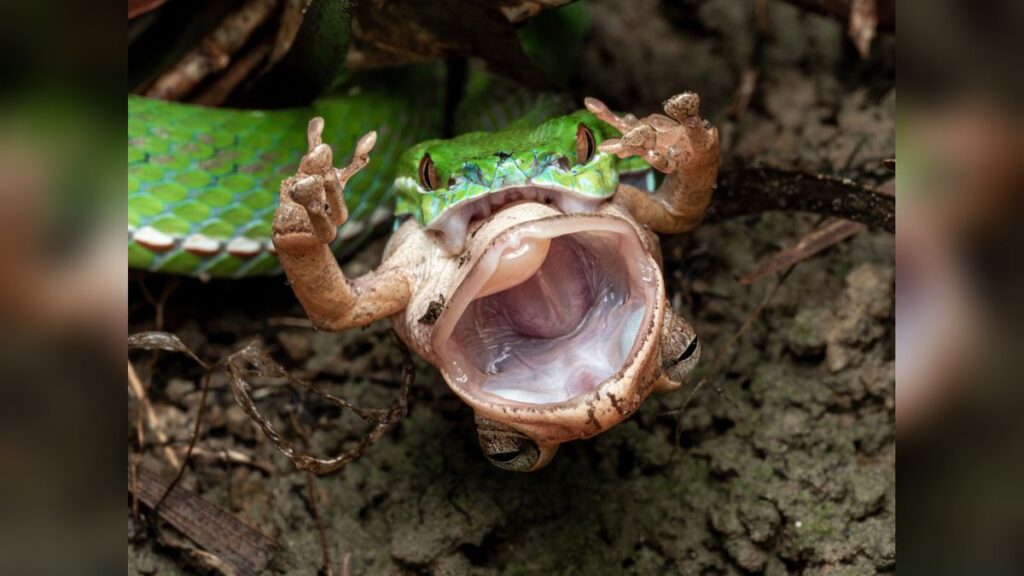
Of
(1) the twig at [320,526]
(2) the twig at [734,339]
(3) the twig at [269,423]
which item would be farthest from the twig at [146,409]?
(2) the twig at [734,339]

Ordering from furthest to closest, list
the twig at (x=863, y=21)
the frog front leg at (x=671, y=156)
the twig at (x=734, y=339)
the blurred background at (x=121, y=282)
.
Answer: the twig at (x=863, y=21)
the twig at (x=734, y=339)
the frog front leg at (x=671, y=156)
the blurred background at (x=121, y=282)

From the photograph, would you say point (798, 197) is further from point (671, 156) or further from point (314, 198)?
point (314, 198)

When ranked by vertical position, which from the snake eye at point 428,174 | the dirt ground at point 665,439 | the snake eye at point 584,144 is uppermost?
the snake eye at point 584,144

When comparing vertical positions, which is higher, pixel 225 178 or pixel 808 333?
pixel 225 178

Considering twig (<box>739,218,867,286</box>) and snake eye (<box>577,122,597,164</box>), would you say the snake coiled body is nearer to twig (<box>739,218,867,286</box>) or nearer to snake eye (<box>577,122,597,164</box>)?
snake eye (<box>577,122,597,164</box>)

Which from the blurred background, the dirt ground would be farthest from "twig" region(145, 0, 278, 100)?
the blurred background

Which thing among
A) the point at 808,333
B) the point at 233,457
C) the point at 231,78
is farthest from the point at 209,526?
the point at 808,333

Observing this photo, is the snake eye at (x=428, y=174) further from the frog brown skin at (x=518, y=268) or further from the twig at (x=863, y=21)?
the twig at (x=863, y=21)
